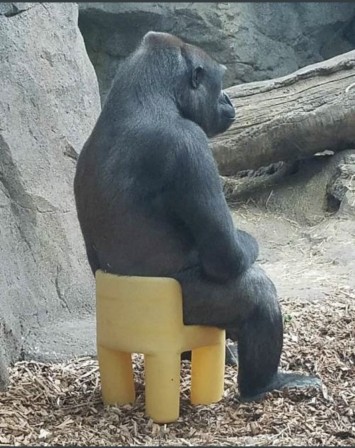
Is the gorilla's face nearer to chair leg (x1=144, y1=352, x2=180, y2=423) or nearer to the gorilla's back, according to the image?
the gorilla's back

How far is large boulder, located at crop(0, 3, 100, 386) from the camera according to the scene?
12.8 feet

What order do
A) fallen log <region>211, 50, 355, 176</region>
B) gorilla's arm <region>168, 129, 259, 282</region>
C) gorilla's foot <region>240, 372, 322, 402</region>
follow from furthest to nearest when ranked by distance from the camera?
1. fallen log <region>211, 50, 355, 176</region>
2. gorilla's foot <region>240, 372, 322, 402</region>
3. gorilla's arm <region>168, 129, 259, 282</region>

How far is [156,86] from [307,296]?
1941mm

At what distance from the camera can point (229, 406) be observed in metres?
3.17

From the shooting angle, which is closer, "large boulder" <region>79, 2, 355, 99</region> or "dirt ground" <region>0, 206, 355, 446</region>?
"dirt ground" <region>0, 206, 355, 446</region>

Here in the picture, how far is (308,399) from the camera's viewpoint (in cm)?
316

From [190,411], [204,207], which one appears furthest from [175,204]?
[190,411]

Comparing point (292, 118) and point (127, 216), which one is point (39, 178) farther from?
point (292, 118)

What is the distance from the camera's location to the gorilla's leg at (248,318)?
2982 mm

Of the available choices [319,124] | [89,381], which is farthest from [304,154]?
[89,381]

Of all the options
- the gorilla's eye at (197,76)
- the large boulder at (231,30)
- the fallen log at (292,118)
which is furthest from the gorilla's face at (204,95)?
the large boulder at (231,30)

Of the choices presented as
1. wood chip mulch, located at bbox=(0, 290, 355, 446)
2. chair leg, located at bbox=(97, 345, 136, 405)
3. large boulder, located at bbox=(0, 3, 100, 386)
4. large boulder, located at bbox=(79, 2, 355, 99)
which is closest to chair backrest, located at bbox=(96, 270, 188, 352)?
chair leg, located at bbox=(97, 345, 136, 405)

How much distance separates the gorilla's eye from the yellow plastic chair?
0.72 metres

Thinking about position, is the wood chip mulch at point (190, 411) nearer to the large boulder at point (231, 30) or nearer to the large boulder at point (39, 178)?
the large boulder at point (39, 178)
